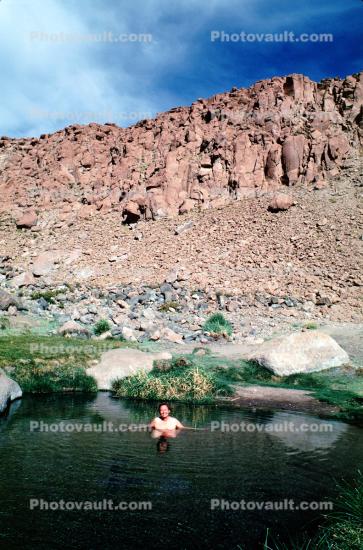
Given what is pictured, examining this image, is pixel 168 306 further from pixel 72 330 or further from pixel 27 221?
pixel 27 221

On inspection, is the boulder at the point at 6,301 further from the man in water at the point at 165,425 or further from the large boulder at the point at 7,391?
the man in water at the point at 165,425

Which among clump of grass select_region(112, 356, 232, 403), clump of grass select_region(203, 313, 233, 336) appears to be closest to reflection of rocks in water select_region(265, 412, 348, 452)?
clump of grass select_region(112, 356, 232, 403)

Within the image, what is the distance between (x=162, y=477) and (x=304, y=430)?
4.59 metres

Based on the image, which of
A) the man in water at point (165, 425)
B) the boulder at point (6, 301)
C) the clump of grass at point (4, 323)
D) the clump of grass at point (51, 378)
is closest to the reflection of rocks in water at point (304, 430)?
the man in water at point (165, 425)

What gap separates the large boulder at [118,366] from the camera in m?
14.3

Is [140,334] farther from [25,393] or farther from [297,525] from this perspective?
[297,525]

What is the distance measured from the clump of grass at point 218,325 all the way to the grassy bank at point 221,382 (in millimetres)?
5361

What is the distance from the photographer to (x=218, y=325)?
22203 millimetres

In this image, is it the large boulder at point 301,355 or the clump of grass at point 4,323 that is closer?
the large boulder at point 301,355

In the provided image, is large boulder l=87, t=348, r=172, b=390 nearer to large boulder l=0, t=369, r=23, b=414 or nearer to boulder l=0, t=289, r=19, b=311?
large boulder l=0, t=369, r=23, b=414

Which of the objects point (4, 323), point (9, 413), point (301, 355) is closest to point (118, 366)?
point (9, 413)

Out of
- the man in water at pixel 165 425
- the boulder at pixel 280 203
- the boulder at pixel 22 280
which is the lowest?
the man in water at pixel 165 425

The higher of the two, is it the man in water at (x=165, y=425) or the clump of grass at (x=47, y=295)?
the clump of grass at (x=47, y=295)

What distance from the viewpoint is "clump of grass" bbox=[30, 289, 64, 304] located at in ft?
96.3
